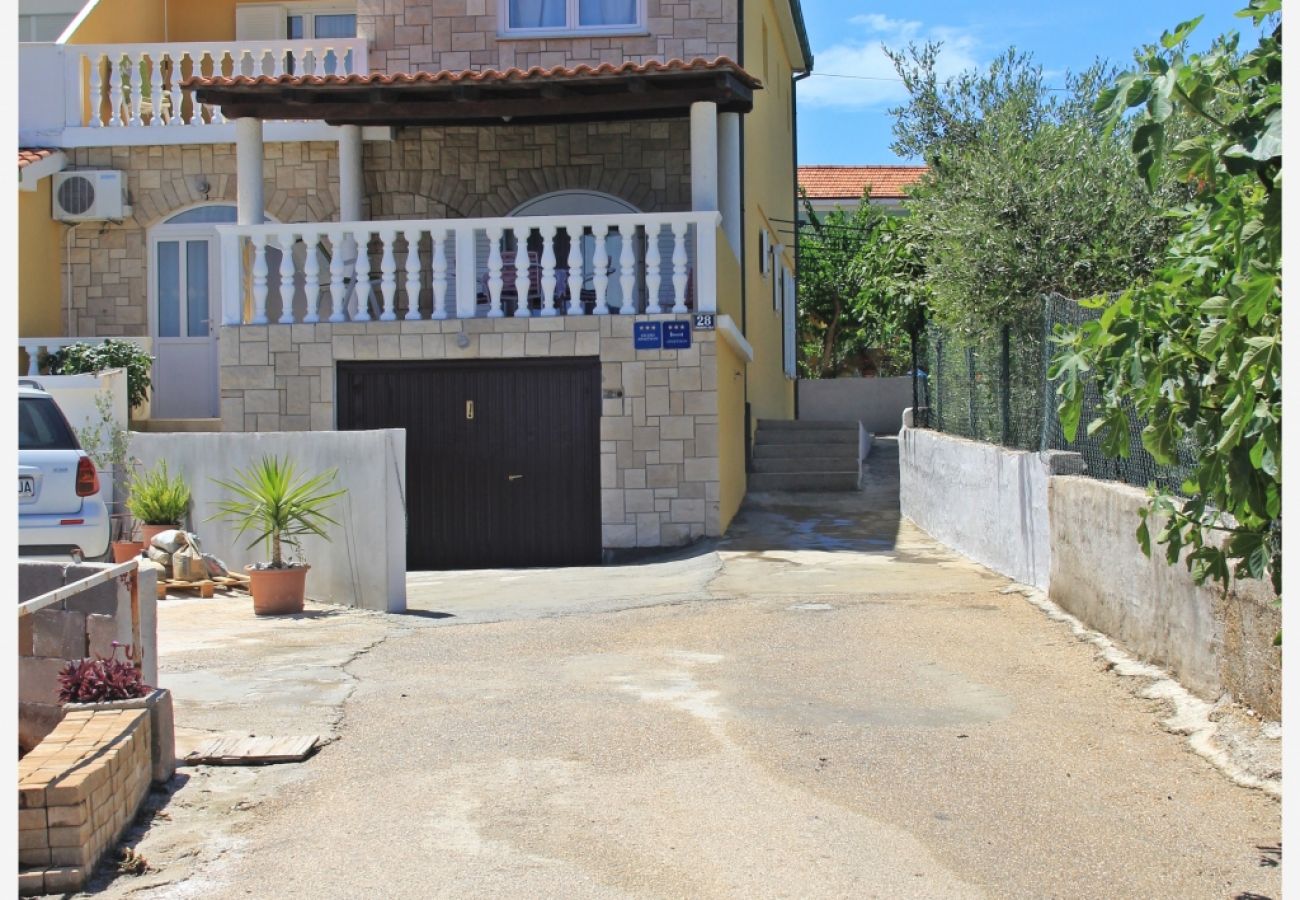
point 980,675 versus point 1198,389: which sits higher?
point 1198,389

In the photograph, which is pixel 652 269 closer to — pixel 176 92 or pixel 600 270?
pixel 600 270

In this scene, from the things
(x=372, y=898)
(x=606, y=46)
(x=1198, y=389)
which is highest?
(x=606, y=46)

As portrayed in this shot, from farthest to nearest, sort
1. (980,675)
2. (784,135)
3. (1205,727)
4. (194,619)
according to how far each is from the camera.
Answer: (784,135) < (194,619) < (980,675) < (1205,727)

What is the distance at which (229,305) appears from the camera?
1466 cm

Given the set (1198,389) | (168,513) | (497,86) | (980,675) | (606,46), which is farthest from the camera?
(606,46)

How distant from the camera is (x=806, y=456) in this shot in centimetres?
1827

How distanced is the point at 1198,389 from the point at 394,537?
24.2 ft

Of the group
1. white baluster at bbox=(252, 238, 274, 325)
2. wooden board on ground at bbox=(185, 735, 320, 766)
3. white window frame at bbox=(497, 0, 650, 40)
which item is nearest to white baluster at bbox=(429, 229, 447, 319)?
white baluster at bbox=(252, 238, 274, 325)

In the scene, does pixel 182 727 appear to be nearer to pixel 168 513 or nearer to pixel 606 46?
pixel 168 513

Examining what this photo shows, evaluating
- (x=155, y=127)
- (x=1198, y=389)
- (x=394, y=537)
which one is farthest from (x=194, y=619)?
(x=155, y=127)

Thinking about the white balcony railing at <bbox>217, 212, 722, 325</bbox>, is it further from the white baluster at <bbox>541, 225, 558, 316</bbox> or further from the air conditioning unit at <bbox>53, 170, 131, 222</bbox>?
the air conditioning unit at <bbox>53, 170, 131, 222</bbox>

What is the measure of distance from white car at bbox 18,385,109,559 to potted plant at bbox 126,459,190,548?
1.62 m

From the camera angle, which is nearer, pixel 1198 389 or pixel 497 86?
pixel 1198 389

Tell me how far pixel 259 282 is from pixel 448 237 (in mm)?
2815
